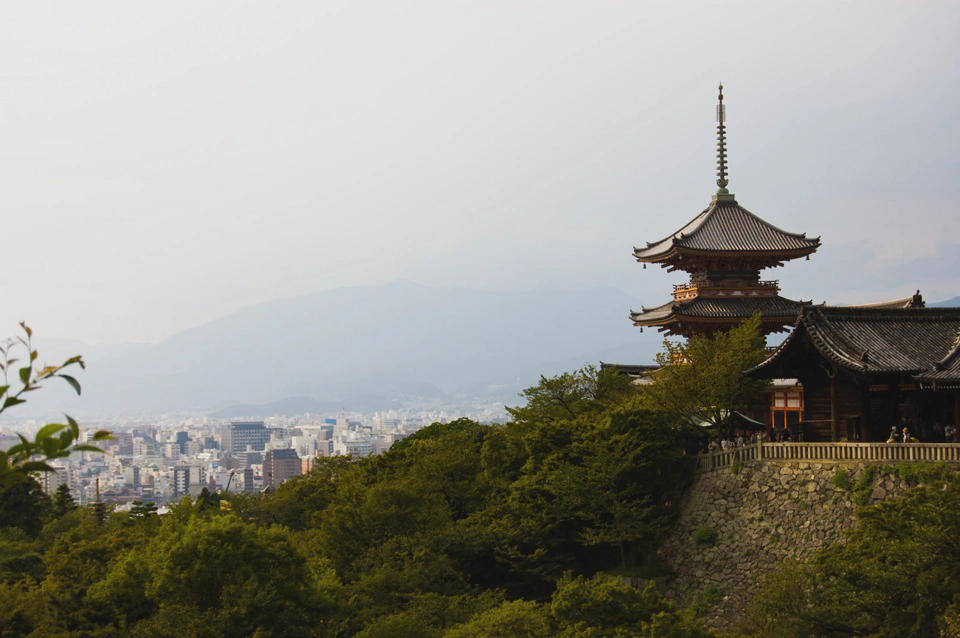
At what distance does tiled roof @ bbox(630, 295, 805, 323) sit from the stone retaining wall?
8.71 meters

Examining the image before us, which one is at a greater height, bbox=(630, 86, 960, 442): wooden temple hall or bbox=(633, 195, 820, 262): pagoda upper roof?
bbox=(633, 195, 820, 262): pagoda upper roof

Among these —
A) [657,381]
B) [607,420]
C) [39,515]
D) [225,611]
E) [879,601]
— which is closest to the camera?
[879,601]

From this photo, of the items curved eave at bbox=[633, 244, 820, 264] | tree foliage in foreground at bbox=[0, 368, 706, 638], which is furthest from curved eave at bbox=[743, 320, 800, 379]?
curved eave at bbox=[633, 244, 820, 264]

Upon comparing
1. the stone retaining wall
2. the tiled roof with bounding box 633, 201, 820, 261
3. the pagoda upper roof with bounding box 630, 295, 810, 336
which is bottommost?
the stone retaining wall

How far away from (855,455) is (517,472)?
32.0 ft

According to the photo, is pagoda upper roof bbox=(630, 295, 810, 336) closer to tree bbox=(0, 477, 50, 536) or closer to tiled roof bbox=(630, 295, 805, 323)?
tiled roof bbox=(630, 295, 805, 323)

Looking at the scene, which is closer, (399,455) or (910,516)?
(910,516)

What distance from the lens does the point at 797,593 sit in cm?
1695

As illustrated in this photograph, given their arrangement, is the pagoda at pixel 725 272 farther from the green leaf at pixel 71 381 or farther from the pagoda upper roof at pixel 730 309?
the green leaf at pixel 71 381

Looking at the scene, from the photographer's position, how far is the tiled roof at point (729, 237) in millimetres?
33156

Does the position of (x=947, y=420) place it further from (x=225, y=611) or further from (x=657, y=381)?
(x=225, y=611)

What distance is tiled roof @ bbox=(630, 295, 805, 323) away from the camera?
3244 centimetres

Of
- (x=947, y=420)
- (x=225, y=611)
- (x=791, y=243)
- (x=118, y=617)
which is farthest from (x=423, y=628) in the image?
(x=791, y=243)

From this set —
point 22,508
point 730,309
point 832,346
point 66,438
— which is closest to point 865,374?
point 832,346
